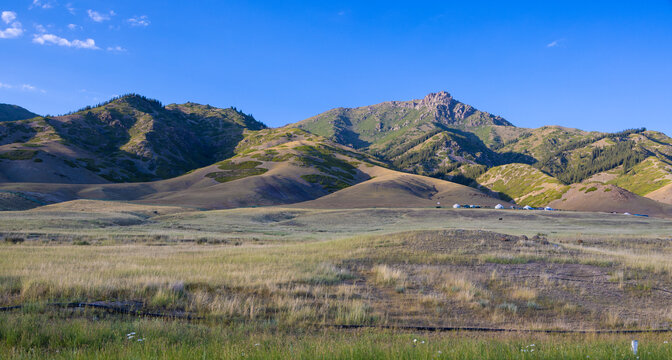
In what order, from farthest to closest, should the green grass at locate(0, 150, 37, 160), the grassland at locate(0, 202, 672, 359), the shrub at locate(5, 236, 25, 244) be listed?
the green grass at locate(0, 150, 37, 160) → the shrub at locate(5, 236, 25, 244) → the grassland at locate(0, 202, 672, 359)

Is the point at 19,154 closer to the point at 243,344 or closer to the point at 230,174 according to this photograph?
the point at 230,174

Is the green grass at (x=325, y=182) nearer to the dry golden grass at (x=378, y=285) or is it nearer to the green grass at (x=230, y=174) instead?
the green grass at (x=230, y=174)

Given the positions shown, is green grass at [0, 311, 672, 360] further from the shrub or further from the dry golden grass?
the shrub

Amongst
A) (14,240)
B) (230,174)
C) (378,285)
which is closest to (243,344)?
(378,285)

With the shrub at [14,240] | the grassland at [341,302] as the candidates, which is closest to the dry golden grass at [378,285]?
the grassland at [341,302]

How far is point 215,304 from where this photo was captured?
1185 centimetres

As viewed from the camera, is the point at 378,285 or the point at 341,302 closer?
the point at 341,302

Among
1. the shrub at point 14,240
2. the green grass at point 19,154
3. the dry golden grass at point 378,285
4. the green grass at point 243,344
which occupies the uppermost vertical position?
the green grass at point 19,154

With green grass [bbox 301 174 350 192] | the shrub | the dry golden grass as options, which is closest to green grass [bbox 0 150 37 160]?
Answer: green grass [bbox 301 174 350 192]

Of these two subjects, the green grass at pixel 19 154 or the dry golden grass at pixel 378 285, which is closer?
→ the dry golden grass at pixel 378 285

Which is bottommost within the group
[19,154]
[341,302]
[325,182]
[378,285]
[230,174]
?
[378,285]

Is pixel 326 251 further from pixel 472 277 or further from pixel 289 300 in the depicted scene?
pixel 289 300

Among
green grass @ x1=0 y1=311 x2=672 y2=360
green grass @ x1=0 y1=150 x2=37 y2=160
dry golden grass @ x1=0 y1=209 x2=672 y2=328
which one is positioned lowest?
dry golden grass @ x1=0 y1=209 x2=672 y2=328

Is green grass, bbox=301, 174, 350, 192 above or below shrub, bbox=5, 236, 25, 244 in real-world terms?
above
